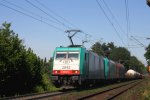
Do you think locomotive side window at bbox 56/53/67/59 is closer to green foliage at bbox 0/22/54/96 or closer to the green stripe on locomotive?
the green stripe on locomotive

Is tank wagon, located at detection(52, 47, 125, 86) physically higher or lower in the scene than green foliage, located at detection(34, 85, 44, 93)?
higher

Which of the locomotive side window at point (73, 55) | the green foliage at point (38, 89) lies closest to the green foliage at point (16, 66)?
the green foliage at point (38, 89)

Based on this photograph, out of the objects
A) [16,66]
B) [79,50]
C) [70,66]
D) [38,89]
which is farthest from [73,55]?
[16,66]

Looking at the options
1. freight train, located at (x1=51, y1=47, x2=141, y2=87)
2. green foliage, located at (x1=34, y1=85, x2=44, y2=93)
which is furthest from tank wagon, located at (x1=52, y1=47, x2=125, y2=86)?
green foliage, located at (x1=34, y1=85, x2=44, y2=93)

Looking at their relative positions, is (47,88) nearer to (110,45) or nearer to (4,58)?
(4,58)

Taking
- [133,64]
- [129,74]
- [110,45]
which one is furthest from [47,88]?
[110,45]

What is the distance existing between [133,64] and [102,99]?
122560 mm

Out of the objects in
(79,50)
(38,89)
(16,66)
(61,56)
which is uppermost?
(79,50)

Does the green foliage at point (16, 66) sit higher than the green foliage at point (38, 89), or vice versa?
the green foliage at point (16, 66)

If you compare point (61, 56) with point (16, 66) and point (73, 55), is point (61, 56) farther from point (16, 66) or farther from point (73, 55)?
point (16, 66)

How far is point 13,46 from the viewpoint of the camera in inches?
939

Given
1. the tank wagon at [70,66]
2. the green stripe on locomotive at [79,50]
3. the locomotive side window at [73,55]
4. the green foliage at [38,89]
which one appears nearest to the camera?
the tank wagon at [70,66]

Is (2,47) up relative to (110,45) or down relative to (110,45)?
down

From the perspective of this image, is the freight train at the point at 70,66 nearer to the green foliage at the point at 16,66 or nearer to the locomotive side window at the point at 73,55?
the locomotive side window at the point at 73,55
